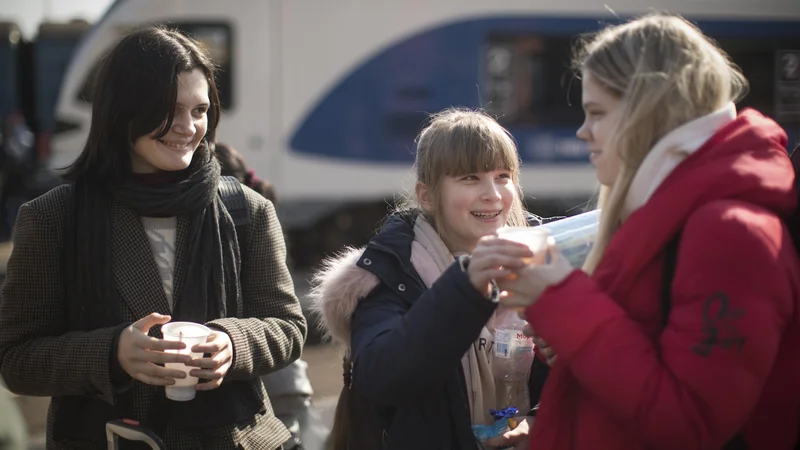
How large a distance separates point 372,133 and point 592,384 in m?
8.74

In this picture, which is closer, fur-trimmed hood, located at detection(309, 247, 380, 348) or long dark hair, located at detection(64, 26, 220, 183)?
fur-trimmed hood, located at detection(309, 247, 380, 348)

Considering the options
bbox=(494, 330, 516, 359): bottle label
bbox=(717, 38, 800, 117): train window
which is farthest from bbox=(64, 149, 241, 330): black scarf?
bbox=(717, 38, 800, 117): train window

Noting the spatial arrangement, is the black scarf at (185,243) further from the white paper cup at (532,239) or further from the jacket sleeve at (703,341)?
the jacket sleeve at (703,341)

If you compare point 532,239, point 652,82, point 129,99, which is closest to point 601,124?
point 652,82

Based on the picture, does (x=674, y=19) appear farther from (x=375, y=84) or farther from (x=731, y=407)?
(x=375, y=84)

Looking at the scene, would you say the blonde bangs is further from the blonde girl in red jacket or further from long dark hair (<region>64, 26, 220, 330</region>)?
long dark hair (<region>64, 26, 220, 330</region>)

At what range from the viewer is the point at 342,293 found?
6.68 feet

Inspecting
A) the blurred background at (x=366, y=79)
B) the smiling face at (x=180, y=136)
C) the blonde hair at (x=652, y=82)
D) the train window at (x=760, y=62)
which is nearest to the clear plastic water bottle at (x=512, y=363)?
the blonde hair at (x=652, y=82)

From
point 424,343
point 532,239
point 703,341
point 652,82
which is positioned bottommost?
point 424,343

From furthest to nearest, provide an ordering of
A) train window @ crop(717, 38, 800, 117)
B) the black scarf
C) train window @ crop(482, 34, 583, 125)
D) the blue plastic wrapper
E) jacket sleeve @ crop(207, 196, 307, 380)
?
train window @ crop(717, 38, 800, 117)
train window @ crop(482, 34, 583, 125)
jacket sleeve @ crop(207, 196, 307, 380)
the black scarf
the blue plastic wrapper

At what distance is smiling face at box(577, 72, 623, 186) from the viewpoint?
1.74 meters

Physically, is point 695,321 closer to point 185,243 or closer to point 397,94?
point 185,243

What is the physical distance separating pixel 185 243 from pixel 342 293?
0.46 metres

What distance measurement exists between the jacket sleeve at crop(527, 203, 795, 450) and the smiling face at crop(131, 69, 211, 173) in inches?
44.4
